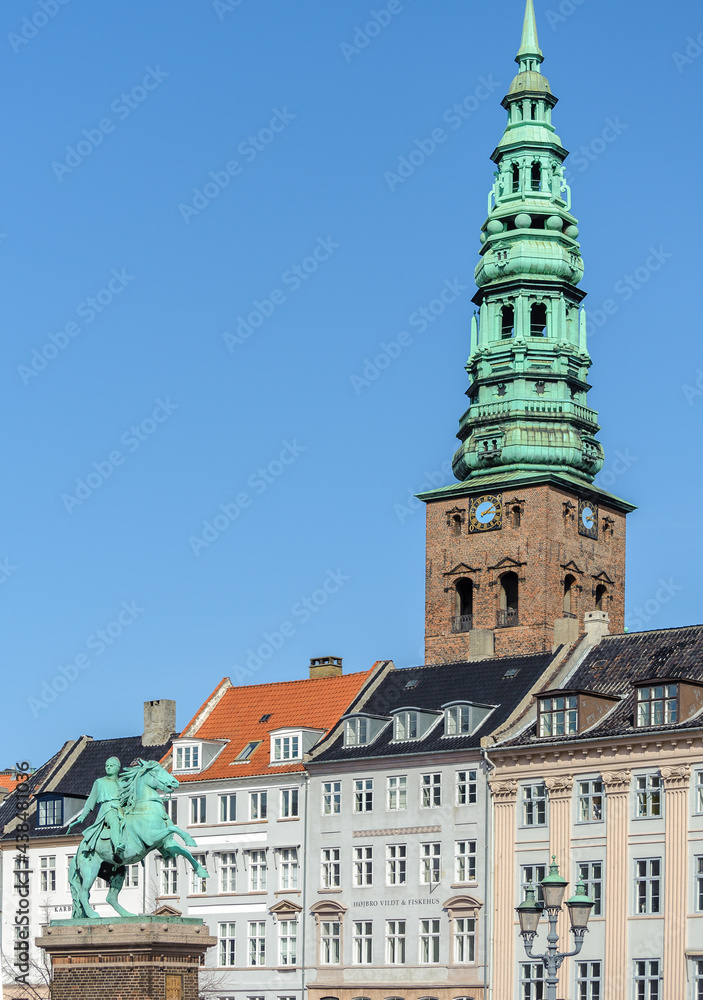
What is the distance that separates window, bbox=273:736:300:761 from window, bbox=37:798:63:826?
39.2 feet

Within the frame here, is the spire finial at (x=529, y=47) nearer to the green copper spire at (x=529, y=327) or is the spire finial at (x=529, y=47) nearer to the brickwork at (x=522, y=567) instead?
the green copper spire at (x=529, y=327)

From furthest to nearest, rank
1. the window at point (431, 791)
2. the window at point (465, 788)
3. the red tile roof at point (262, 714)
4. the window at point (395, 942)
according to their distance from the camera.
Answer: the red tile roof at point (262, 714)
the window at point (431, 791)
the window at point (395, 942)
the window at point (465, 788)

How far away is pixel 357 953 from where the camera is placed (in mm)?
81875

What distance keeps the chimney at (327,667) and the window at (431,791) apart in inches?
574

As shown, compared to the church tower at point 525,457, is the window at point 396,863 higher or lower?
lower

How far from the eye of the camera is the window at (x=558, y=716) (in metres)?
76.9

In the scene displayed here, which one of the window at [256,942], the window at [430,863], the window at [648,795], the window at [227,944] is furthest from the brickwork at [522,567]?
the window at [648,795]

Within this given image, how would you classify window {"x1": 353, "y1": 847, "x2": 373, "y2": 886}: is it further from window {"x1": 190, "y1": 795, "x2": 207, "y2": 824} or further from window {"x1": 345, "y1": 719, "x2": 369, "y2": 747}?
window {"x1": 190, "y1": 795, "x2": 207, "y2": 824}

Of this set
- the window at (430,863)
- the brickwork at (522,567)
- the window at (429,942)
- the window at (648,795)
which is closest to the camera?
the window at (648,795)

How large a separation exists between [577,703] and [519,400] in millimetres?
26018

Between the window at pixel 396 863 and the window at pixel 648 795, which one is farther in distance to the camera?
the window at pixel 396 863

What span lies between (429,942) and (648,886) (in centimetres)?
1011

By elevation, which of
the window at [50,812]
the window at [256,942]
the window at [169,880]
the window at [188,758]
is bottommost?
the window at [256,942]

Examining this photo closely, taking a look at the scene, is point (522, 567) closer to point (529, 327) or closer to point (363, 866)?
point (529, 327)
